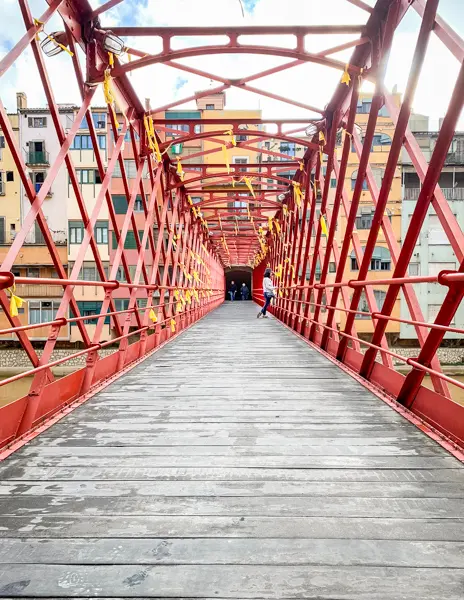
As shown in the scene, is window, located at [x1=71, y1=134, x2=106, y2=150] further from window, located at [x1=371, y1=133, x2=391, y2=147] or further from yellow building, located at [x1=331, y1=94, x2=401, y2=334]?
window, located at [x1=371, y1=133, x2=391, y2=147]

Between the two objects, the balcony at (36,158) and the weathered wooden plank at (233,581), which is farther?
the balcony at (36,158)

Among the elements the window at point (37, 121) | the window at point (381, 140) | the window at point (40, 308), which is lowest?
the window at point (40, 308)

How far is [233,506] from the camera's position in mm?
2121

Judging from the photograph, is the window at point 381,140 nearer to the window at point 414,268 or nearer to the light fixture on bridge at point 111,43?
the window at point 414,268

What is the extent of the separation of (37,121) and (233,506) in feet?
100

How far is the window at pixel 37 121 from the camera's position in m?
27.9

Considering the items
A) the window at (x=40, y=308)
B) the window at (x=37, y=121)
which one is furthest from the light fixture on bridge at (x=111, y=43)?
the window at (x=37, y=121)

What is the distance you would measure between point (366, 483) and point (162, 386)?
2705 millimetres

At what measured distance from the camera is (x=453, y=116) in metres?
3.04

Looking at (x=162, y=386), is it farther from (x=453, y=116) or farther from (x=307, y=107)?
(x=307, y=107)

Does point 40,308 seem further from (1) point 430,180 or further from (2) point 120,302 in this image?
(1) point 430,180

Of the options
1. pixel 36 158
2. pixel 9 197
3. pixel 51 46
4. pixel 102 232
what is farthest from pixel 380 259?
pixel 51 46

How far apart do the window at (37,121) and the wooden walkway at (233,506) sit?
28.5 metres

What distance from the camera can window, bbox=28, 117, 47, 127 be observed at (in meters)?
27.9
